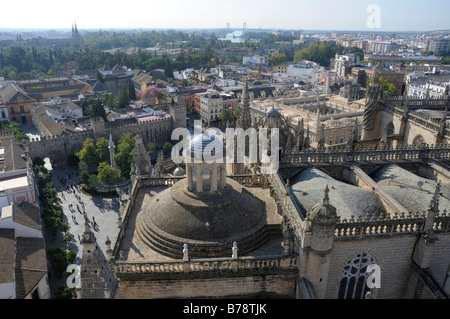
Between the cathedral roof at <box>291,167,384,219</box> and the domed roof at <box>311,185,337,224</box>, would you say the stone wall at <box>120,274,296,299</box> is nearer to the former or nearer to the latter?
the domed roof at <box>311,185,337,224</box>

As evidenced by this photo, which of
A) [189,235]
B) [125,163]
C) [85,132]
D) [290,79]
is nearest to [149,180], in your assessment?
[189,235]

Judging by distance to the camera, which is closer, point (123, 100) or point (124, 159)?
point (124, 159)

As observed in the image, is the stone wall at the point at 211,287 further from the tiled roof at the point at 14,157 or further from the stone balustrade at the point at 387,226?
the tiled roof at the point at 14,157

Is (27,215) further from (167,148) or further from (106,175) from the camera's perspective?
(167,148)

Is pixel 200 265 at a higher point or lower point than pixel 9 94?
higher

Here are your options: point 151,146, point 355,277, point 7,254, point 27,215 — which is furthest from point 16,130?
point 355,277

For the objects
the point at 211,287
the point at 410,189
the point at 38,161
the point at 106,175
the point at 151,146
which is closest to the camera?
the point at 211,287
